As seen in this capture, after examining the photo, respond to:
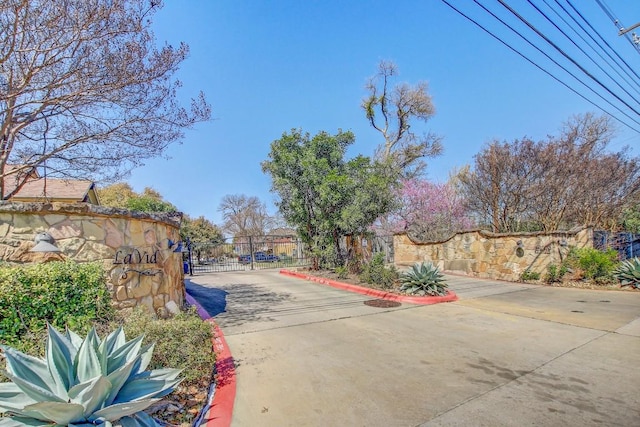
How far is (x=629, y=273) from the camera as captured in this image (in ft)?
31.1

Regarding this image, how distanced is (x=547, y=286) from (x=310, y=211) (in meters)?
8.46

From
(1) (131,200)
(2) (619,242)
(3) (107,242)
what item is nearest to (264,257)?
(1) (131,200)

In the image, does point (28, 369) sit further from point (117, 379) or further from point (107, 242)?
point (107, 242)

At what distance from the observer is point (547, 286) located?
10641 millimetres

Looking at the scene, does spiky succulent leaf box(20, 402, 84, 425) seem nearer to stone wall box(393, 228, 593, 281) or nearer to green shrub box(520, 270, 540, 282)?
green shrub box(520, 270, 540, 282)

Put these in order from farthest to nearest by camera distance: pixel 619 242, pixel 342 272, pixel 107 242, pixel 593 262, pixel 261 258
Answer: pixel 261 258, pixel 619 242, pixel 342 272, pixel 593 262, pixel 107 242

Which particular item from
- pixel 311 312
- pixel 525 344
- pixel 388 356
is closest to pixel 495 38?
pixel 525 344

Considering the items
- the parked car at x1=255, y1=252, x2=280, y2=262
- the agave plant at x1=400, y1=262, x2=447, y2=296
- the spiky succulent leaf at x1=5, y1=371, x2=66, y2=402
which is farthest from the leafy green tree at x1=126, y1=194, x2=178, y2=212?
the spiky succulent leaf at x1=5, y1=371, x2=66, y2=402

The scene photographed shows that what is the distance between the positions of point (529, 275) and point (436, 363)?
9.51 m

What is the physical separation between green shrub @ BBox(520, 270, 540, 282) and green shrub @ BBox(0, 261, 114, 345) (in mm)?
12602

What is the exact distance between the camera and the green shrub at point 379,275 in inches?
372

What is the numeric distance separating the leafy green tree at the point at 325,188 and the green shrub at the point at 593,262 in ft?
21.2

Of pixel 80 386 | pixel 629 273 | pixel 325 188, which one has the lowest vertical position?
pixel 629 273

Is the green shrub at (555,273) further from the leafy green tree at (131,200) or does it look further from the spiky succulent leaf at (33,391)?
the leafy green tree at (131,200)
